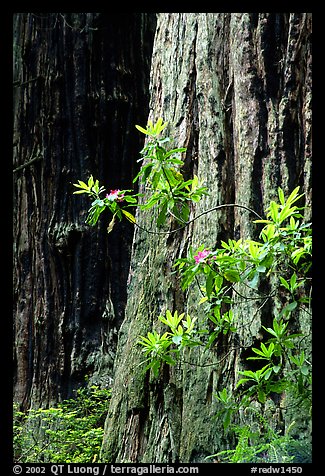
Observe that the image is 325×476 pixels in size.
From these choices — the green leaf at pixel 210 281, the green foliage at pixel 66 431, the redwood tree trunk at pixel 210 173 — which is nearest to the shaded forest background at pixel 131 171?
the redwood tree trunk at pixel 210 173

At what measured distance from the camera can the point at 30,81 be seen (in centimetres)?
586

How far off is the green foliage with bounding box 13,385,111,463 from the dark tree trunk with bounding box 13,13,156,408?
239 millimetres

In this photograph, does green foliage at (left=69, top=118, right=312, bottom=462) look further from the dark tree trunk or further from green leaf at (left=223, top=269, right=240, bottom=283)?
the dark tree trunk

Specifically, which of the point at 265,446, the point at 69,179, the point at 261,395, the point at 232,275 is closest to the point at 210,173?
the point at 232,275

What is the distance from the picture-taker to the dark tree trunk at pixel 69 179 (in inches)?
208

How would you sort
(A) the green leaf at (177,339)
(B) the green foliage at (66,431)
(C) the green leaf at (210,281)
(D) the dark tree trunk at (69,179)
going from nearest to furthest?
(C) the green leaf at (210,281) → (A) the green leaf at (177,339) → (B) the green foliage at (66,431) → (D) the dark tree trunk at (69,179)

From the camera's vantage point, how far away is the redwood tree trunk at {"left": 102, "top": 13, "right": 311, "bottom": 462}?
9.45 feet

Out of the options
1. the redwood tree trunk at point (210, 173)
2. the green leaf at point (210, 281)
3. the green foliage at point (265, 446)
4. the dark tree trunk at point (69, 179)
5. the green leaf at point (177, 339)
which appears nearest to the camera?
the green leaf at point (210, 281)

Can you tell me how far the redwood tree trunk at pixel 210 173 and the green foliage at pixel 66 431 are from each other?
0.80 metres

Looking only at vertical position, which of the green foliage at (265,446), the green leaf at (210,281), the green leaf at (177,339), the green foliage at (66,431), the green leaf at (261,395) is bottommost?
the green foliage at (66,431)

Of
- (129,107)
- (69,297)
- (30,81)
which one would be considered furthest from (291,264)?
(30,81)

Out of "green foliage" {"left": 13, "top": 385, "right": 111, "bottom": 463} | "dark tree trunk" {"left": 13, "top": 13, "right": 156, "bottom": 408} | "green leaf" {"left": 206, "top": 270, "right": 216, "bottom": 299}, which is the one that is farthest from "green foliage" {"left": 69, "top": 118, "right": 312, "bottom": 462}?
"dark tree trunk" {"left": 13, "top": 13, "right": 156, "bottom": 408}

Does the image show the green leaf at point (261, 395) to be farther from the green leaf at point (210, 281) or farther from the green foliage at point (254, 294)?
the green leaf at point (210, 281)

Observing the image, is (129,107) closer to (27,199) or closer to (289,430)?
(27,199)
